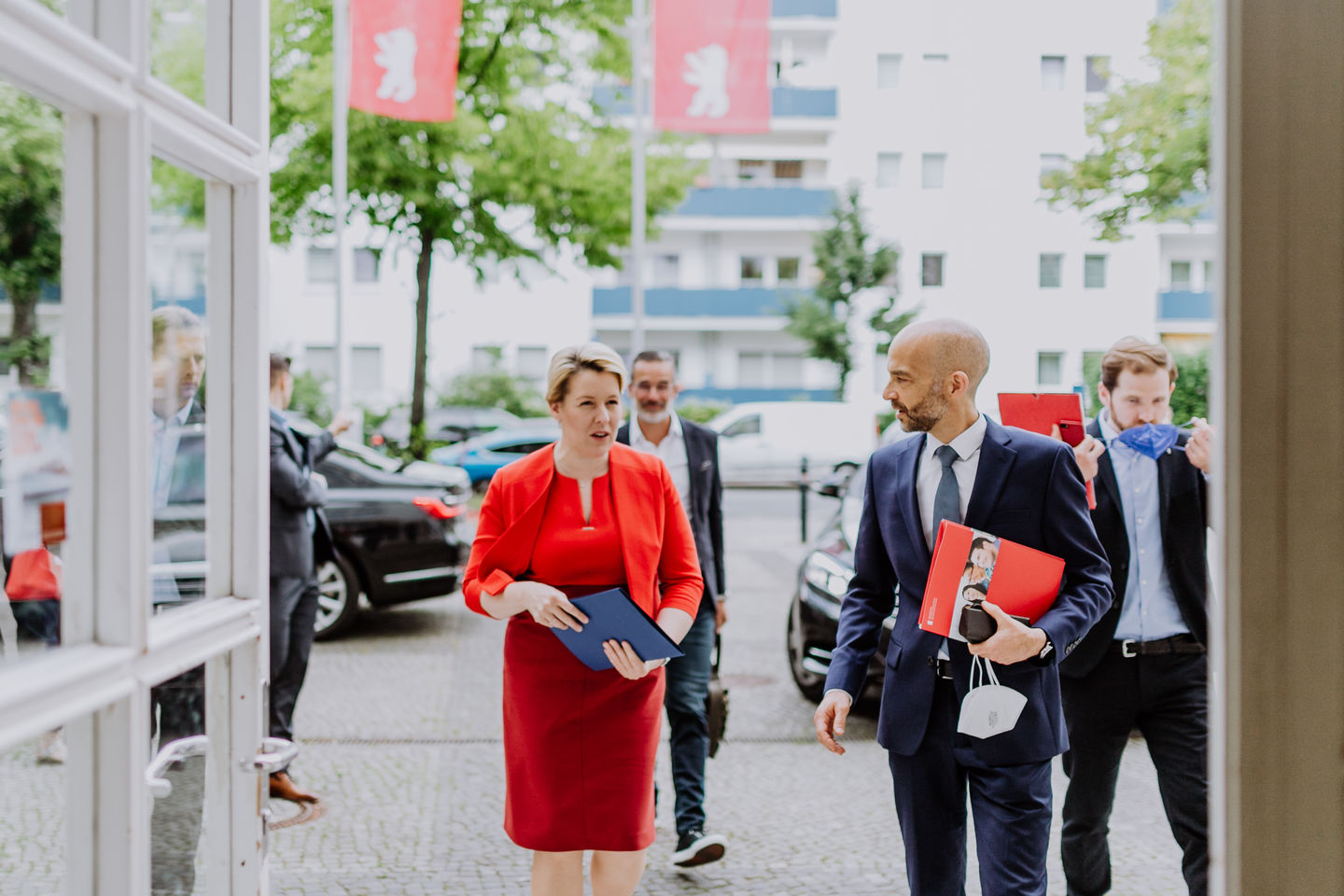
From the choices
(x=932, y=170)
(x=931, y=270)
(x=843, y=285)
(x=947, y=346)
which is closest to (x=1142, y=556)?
(x=947, y=346)

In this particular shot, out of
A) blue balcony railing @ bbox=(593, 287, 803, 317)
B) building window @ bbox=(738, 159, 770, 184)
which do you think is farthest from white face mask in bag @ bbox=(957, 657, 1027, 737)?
building window @ bbox=(738, 159, 770, 184)

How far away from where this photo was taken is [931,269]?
3788 centimetres

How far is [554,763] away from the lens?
3.38 m

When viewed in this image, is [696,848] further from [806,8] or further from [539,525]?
[806,8]

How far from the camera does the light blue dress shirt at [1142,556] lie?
12.0 feet

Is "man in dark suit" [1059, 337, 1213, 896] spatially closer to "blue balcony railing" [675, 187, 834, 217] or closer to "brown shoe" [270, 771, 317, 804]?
"brown shoe" [270, 771, 317, 804]

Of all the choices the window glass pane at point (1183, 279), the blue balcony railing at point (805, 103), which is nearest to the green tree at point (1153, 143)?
the window glass pane at point (1183, 279)

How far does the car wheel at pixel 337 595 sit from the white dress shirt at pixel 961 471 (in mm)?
6820

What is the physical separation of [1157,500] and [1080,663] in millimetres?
566

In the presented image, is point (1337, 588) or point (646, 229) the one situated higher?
point (646, 229)

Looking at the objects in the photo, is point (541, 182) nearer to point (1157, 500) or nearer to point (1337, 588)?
point (1157, 500)

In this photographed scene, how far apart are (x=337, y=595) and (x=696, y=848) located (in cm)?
524

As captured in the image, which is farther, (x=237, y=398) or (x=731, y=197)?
(x=731, y=197)

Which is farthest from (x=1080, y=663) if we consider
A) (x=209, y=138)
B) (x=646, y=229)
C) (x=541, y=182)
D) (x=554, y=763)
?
(x=646, y=229)
